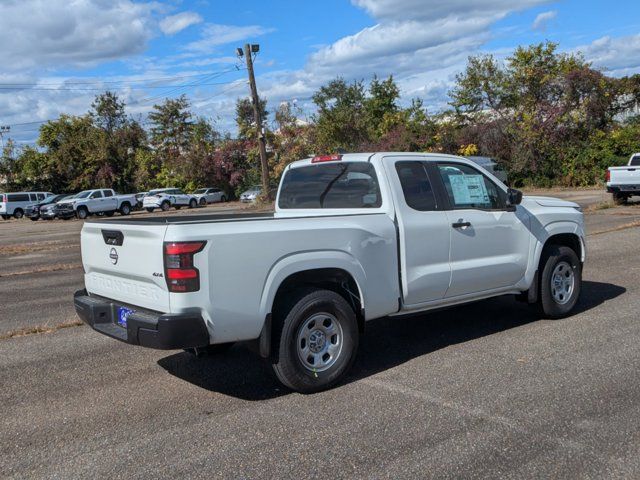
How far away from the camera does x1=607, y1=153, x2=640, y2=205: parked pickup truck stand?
814 inches

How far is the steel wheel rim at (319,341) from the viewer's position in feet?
16.2

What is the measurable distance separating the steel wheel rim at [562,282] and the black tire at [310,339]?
2862 mm

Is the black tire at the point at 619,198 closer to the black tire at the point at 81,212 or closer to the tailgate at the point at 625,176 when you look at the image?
the tailgate at the point at 625,176

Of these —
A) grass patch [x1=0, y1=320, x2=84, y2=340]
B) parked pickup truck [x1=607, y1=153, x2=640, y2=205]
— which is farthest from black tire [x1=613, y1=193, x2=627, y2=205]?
grass patch [x1=0, y1=320, x2=84, y2=340]

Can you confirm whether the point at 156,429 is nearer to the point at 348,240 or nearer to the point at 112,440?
the point at 112,440

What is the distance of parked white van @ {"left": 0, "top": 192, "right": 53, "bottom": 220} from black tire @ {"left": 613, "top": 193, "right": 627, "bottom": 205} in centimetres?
3677

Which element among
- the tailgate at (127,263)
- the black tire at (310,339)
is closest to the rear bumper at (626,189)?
the black tire at (310,339)

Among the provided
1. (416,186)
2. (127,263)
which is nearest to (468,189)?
(416,186)

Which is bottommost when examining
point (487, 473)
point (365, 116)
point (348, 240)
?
point (487, 473)

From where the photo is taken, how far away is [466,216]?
241 inches

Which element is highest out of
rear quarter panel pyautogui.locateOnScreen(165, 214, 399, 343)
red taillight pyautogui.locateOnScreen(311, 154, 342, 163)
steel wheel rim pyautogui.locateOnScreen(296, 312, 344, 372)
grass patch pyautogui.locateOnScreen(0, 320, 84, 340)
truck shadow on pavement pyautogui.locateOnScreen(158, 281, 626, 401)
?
red taillight pyautogui.locateOnScreen(311, 154, 342, 163)

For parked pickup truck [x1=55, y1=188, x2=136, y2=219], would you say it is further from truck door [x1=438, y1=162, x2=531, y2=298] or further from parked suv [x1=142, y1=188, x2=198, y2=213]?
truck door [x1=438, y1=162, x2=531, y2=298]

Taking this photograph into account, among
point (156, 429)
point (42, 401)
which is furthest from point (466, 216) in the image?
point (42, 401)

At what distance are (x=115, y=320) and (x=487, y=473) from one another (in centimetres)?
298
